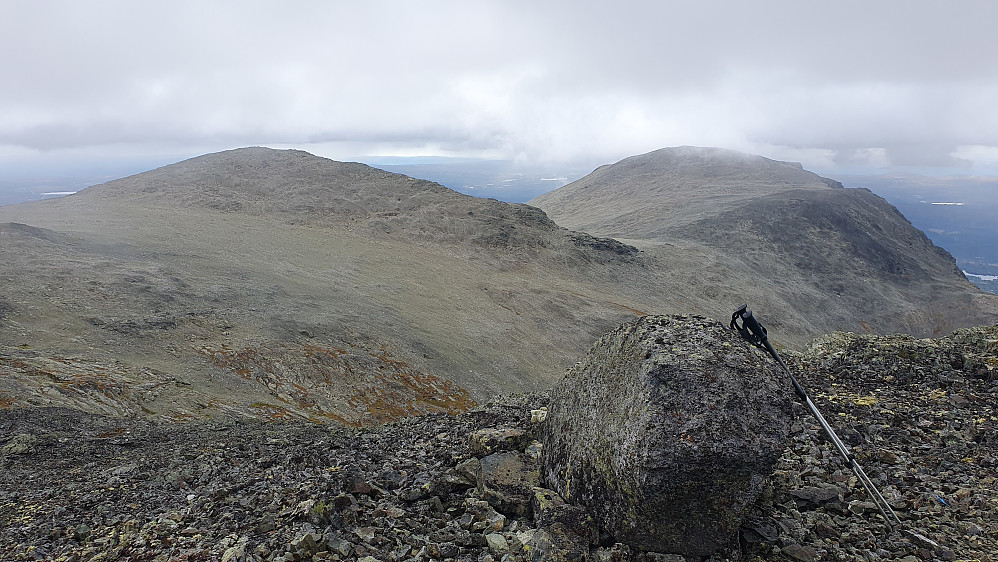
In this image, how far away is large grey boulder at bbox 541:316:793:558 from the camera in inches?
173

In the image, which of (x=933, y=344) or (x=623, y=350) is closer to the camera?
(x=623, y=350)

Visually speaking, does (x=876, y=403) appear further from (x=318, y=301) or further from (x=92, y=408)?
→ (x=318, y=301)

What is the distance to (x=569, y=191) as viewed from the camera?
108 metres

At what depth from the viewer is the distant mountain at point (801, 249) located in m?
48.9

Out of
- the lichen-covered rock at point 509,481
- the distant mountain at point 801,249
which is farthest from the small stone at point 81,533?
the distant mountain at point 801,249

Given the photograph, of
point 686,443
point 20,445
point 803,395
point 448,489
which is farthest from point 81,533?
point 803,395

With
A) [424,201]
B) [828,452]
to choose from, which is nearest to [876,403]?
[828,452]

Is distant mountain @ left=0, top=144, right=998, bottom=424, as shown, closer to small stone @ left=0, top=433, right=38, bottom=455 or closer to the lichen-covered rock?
small stone @ left=0, top=433, right=38, bottom=455

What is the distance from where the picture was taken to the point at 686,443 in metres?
4.38

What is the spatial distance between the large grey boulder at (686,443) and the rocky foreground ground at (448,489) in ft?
0.82

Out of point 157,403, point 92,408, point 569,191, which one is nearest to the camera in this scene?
point 92,408

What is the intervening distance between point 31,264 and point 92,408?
15079 mm

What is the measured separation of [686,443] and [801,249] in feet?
212

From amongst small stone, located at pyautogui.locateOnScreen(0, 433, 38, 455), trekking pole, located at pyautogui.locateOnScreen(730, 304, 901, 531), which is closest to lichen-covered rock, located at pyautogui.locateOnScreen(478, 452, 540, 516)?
trekking pole, located at pyautogui.locateOnScreen(730, 304, 901, 531)
